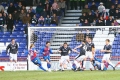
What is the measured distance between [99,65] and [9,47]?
4.80 meters

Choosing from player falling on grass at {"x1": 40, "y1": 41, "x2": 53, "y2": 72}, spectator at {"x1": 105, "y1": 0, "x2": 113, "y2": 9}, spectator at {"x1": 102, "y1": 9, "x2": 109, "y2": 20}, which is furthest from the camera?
spectator at {"x1": 105, "y1": 0, "x2": 113, "y2": 9}

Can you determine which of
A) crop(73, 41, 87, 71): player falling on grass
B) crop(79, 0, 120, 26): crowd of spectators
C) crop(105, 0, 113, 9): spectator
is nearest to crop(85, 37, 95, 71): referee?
crop(73, 41, 87, 71): player falling on grass

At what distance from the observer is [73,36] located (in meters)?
24.2

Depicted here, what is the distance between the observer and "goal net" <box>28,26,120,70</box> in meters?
23.9

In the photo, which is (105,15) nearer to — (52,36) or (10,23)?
(52,36)

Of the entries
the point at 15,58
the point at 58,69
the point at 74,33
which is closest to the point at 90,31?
the point at 74,33

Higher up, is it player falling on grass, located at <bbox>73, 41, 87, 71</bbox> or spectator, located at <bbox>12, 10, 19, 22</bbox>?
spectator, located at <bbox>12, 10, 19, 22</bbox>

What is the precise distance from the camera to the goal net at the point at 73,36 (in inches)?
939

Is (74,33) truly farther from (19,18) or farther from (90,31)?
(19,18)

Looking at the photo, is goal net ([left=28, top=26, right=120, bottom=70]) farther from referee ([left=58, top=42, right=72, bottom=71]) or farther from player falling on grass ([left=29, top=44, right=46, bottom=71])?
player falling on grass ([left=29, top=44, right=46, bottom=71])

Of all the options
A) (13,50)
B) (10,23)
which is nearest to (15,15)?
(10,23)

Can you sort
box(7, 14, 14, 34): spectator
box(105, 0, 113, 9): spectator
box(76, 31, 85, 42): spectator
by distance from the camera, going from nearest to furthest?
box(76, 31, 85, 42): spectator < box(7, 14, 14, 34): spectator < box(105, 0, 113, 9): spectator

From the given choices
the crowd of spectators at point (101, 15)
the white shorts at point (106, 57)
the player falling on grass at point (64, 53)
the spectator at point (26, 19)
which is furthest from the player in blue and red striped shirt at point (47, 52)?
the spectator at point (26, 19)

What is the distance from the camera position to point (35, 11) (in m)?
29.2
